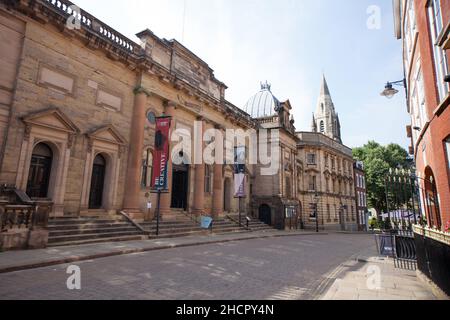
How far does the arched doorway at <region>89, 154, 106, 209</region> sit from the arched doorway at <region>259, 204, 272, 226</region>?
19175 millimetres

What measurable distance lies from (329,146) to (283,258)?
32629 millimetres

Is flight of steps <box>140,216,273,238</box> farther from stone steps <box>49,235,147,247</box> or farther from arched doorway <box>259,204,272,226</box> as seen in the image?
arched doorway <box>259,204,272,226</box>

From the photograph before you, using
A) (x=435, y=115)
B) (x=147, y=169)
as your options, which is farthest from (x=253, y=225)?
(x=435, y=115)

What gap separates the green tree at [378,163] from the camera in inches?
1896

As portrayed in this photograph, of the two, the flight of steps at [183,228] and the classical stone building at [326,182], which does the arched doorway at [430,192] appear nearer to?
the flight of steps at [183,228]

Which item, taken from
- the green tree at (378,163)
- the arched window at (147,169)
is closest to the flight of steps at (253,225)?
the arched window at (147,169)

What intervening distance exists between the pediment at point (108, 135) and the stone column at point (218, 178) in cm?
960

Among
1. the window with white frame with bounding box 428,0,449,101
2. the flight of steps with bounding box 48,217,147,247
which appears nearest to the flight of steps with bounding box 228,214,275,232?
the flight of steps with bounding box 48,217,147,247

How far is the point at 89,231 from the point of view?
39.4ft

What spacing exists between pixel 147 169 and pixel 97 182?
3.31 meters

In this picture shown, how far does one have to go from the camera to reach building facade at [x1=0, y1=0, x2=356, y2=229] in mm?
11484

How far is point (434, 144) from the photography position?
7984mm

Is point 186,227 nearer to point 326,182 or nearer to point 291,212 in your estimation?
point 291,212

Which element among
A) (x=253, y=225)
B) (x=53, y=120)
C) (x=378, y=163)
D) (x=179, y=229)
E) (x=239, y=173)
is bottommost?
(x=253, y=225)
